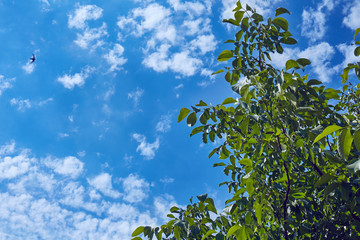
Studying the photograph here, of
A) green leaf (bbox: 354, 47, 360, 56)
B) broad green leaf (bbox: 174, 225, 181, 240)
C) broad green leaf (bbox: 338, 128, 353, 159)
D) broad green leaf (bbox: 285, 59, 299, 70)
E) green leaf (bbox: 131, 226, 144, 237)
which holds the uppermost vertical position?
green leaf (bbox: 354, 47, 360, 56)

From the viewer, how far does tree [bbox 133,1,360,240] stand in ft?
8.43

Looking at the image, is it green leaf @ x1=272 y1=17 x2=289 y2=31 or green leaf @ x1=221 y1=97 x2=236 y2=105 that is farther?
green leaf @ x1=272 y1=17 x2=289 y2=31

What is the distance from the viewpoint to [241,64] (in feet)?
11.0

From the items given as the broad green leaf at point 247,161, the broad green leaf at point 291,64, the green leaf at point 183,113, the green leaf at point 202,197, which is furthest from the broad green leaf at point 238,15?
the green leaf at point 202,197

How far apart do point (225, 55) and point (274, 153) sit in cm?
116

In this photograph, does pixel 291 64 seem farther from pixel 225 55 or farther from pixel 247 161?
pixel 247 161

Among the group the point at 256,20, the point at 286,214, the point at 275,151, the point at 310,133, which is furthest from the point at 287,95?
the point at 256,20

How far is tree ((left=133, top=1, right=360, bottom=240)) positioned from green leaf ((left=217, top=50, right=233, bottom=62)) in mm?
11

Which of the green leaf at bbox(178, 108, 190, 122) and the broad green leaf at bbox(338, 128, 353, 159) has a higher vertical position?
the green leaf at bbox(178, 108, 190, 122)

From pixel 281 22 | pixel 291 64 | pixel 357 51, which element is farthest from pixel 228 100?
pixel 357 51

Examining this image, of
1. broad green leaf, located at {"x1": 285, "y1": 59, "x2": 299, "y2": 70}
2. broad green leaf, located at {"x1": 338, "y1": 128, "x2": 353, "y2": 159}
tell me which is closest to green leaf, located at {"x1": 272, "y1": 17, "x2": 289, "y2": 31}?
broad green leaf, located at {"x1": 285, "y1": 59, "x2": 299, "y2": 70}

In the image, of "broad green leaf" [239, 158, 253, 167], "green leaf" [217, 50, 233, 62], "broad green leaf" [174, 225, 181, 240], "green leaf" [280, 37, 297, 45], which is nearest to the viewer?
"broad green leaf" [239, 158, 253, 167]

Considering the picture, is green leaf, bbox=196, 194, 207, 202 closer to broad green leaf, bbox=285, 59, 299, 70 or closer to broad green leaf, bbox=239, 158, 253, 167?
broad green leaf, bbox=239, 158, 253, 167

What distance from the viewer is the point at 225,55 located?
3.17 m
